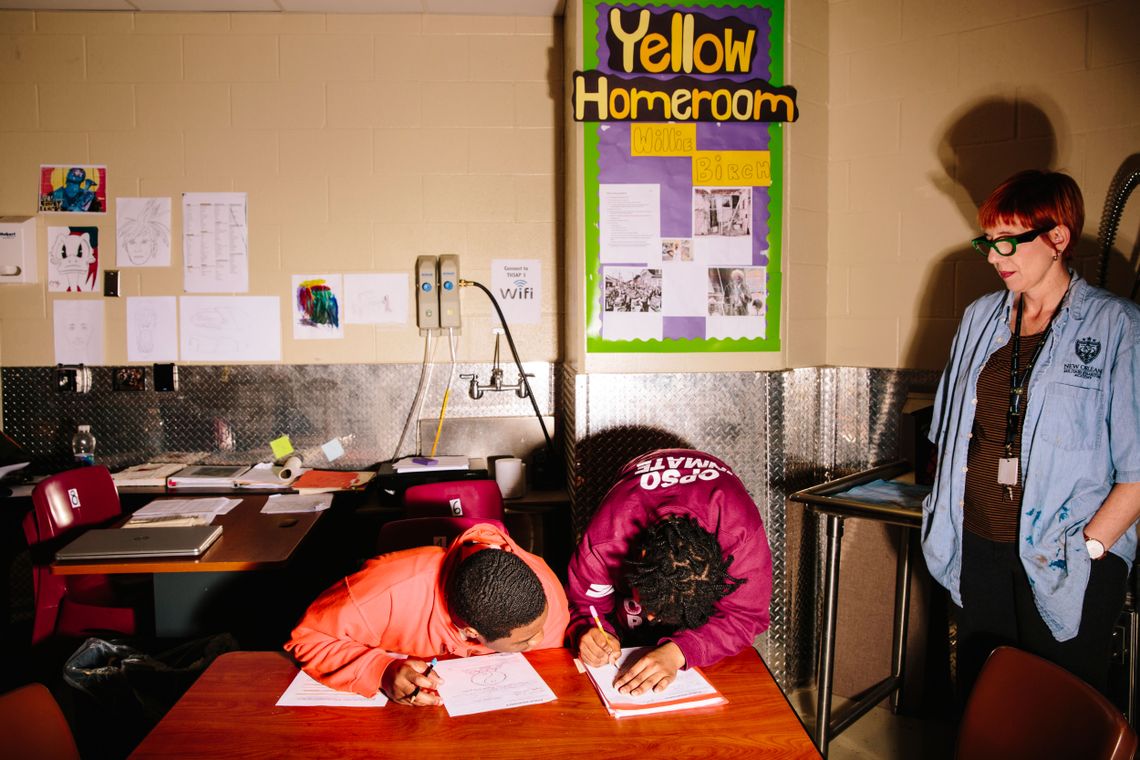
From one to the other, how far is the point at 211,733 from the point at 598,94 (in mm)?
2386

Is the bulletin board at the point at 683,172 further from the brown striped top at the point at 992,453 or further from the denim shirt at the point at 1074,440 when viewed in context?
the denim shirt at the point at 1074,440

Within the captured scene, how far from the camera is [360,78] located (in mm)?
3551

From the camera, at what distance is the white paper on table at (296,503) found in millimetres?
2869

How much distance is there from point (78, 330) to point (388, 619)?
2.83 metres

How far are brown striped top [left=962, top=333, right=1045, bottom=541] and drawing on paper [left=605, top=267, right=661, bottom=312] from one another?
1211 mm

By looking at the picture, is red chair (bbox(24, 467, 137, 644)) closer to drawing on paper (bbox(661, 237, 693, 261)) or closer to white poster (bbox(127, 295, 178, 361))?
white poster (bbox(127, 295, 178, 361))

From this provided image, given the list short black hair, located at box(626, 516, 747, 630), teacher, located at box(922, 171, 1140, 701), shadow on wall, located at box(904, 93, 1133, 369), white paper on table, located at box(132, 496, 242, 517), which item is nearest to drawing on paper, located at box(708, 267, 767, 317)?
shadow on wall, located at box(904, 93, 1133, 369)

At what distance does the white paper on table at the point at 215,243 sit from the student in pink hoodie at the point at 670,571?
8.04 feet

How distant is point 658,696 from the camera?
1.50 meters

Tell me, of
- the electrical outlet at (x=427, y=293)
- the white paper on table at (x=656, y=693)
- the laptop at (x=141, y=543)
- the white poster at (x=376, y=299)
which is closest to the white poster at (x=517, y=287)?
the electrical outlet at (x=427, y=293)

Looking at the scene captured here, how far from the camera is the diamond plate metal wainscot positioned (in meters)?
3.55

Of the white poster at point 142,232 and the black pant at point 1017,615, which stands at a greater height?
the white poster at point 142,232

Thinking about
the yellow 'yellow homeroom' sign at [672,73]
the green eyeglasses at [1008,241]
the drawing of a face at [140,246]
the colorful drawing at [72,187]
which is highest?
the yellow 'yellow homeroom' sign at [672,73]

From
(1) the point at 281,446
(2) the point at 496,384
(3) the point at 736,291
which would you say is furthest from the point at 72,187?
(3) the point at 736,291
